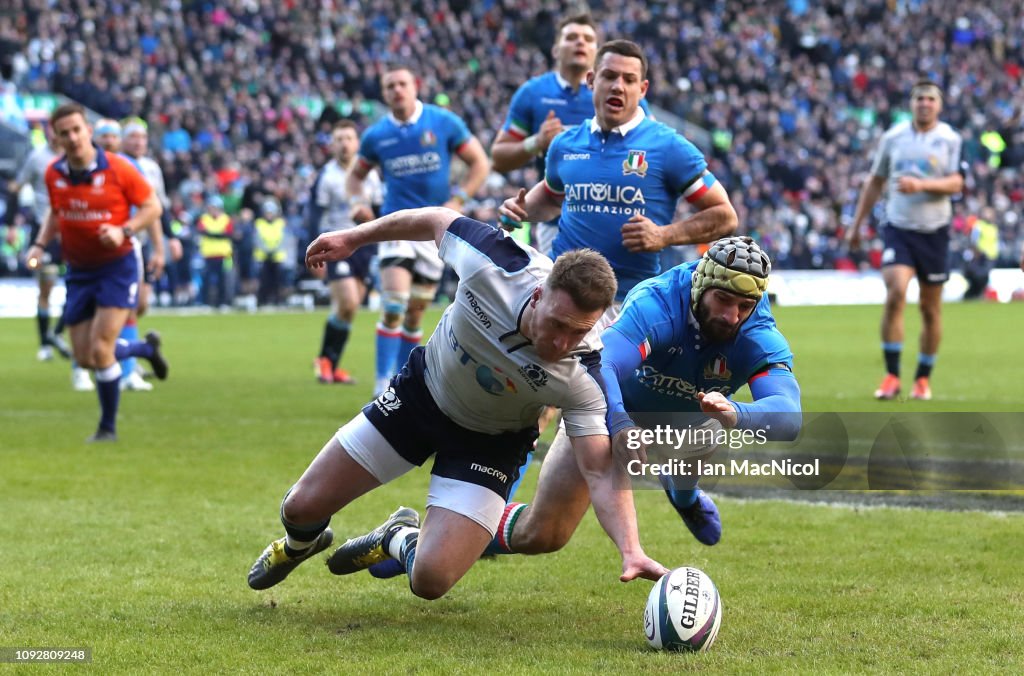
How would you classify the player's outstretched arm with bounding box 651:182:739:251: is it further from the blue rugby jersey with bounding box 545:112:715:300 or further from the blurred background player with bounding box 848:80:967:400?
the blurred background player with bounding box 848:80:967:400

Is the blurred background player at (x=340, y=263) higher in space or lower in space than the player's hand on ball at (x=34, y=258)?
lower

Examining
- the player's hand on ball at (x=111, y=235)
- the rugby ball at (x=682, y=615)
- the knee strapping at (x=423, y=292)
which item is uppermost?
the rugby ball at (x=682, y=615)

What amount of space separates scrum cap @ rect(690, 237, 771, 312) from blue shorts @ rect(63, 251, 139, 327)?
6.12 metres

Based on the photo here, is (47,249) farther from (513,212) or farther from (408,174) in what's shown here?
(513,212)

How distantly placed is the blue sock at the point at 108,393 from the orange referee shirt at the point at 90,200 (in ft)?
2.80

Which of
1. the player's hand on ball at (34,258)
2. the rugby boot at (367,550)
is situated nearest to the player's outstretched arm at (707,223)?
the rugby boot at (367,550)

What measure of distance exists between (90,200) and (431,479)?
A: 5.72 metres

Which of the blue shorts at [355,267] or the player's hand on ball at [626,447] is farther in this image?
the blue shorts at [355,267]

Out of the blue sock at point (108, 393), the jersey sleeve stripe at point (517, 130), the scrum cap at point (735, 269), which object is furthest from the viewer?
the blue sock at point (108, 393)

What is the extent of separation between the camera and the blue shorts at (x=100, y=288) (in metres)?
10.3

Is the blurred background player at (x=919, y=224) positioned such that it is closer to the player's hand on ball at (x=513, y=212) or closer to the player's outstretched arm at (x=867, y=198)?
the player's outstretched arm at (x=867, y=198)

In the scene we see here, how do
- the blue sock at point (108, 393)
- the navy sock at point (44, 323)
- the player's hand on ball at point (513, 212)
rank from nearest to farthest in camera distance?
the player's hand on ball at point (513, 212), the blue sock at point (108, 393), the navy sock at point (44, 323)

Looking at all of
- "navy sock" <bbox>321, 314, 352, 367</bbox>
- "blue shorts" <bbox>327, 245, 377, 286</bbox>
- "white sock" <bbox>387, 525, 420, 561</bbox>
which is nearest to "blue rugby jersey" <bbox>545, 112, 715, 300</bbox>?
"white sock" <bbox>387, 525, 420, 561</bbox>

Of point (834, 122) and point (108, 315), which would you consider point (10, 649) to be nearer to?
point (108, 315)
